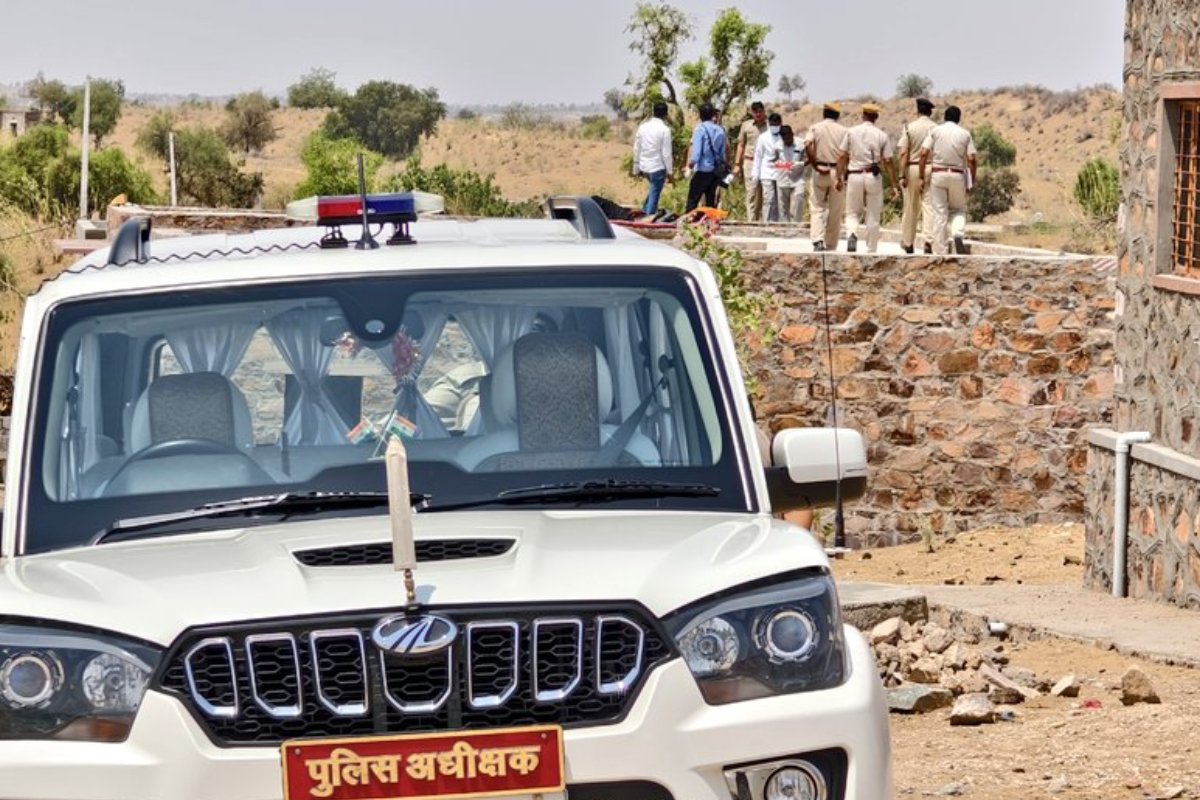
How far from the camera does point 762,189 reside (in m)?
32.8

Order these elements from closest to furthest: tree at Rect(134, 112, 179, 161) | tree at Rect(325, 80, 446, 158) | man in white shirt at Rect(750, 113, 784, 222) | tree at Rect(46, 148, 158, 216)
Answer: man in white shirt at Rect(750, 113, 784, 222), tree at Rect(46, 148, 158, 216), tree at Rect(134, 112, 179, 161), tree at Rect(325, 80, 446, 158)

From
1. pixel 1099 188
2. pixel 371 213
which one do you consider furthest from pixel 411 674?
pixel 1099 188

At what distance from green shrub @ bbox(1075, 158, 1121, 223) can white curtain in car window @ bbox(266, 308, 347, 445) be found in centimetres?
3650

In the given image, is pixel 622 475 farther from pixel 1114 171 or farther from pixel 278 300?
pixel 1114 171

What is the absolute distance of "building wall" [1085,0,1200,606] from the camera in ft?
45.4

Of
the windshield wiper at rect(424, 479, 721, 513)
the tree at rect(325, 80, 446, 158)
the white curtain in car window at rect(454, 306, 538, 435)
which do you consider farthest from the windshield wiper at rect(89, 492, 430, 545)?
the tree at rect(325, 80, 446, 158)

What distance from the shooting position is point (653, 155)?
2903 centimetres

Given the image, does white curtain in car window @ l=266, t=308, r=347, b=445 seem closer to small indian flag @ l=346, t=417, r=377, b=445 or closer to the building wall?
small indian flag @ l=346, t=417, r=377, b=445

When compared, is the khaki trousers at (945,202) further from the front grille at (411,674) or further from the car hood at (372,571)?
the front grille at (411,674)

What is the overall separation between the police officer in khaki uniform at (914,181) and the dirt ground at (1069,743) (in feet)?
38.1

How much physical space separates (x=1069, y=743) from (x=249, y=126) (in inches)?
3276

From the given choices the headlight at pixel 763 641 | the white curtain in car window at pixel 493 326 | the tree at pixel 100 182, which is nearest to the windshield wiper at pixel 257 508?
the white curtain in car window at pixel 493 326

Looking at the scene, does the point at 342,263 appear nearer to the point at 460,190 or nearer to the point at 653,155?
the point at 653,155

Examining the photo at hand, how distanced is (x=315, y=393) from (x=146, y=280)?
44 centimetres
